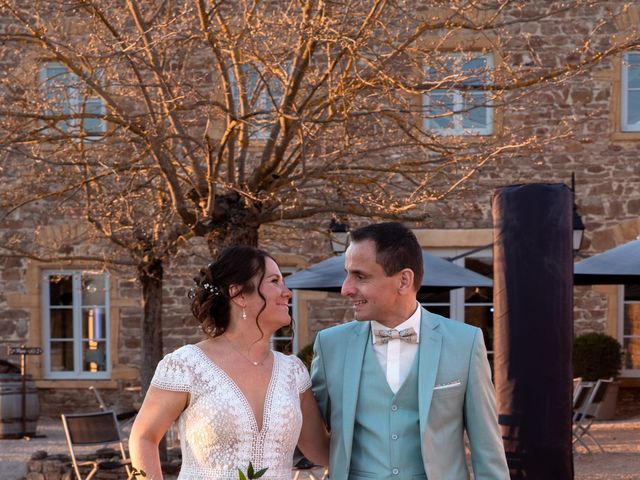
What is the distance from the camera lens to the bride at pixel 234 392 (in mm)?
3457

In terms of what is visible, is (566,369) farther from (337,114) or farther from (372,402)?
(337,114)

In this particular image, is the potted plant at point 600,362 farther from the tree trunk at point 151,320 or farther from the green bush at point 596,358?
the tree trunk at point 151,320

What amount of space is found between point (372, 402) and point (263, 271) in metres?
0.52

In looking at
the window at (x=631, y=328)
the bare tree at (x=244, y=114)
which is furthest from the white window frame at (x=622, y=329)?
the bare tree at (x=244, y=114)

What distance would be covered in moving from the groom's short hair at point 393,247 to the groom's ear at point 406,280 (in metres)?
0.01

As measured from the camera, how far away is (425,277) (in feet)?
31.3

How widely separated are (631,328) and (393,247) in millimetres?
11579

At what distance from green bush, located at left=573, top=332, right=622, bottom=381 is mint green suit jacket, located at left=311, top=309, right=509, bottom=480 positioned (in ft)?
34.4

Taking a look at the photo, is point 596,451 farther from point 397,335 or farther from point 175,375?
point 175,375

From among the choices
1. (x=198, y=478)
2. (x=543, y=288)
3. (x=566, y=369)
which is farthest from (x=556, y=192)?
(x=198, y=478)

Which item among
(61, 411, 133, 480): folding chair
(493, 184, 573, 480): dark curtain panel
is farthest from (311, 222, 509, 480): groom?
(61, 411, 133, 480): folding chair

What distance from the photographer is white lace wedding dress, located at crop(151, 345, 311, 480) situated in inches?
136

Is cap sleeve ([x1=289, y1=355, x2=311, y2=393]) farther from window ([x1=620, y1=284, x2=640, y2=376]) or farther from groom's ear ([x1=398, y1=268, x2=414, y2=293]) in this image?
window ([x1=620, y1=284, x2=640, y2=376])

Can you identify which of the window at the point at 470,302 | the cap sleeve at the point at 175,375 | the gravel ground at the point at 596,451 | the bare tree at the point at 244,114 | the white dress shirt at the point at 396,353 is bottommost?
the gravel ground at the point at 596,451
